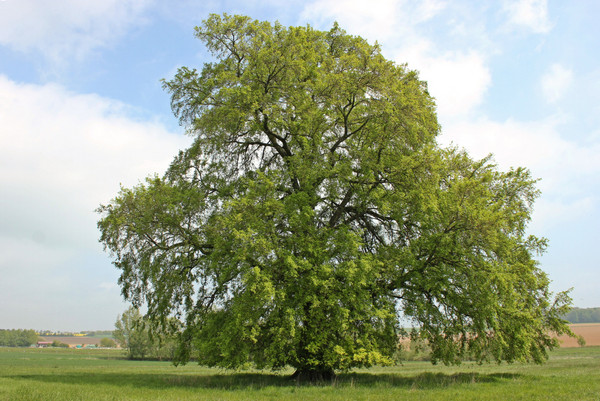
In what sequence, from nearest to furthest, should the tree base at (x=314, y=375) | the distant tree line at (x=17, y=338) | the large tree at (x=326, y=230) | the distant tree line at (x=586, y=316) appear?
the large tree at (x=326, y=230), the tree base at (x=314, y=375), the distant tree line at (x=586, y=316), the distant tree line at (x=17, y=338)

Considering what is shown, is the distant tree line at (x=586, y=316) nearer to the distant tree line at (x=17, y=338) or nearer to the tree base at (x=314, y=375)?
the tree base at (x=314, y=375)

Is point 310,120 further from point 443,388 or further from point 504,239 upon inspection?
point 443,388

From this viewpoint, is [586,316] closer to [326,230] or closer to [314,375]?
[314,375]

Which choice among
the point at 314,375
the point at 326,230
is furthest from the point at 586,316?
the point at 326,230

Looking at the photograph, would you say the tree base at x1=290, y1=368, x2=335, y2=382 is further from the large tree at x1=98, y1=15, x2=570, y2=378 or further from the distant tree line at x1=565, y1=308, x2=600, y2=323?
the distant tree line at x1=565, y1=308, x2=600, y2=323

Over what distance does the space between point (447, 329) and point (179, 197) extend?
13531 mm

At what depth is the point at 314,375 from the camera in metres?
18.4

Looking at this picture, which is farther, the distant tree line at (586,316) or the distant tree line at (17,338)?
the distant tree line at (17,338)

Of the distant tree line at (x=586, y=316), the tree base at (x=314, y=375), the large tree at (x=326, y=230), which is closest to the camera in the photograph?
the large tree at (x=326, y=230)

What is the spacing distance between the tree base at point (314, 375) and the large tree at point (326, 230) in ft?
0.32

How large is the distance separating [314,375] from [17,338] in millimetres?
201055

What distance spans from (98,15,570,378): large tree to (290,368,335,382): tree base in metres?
0.10

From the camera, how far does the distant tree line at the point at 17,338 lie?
166837 millimetres

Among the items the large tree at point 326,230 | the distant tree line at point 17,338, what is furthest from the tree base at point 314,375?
the distant tree line at point 17,338
